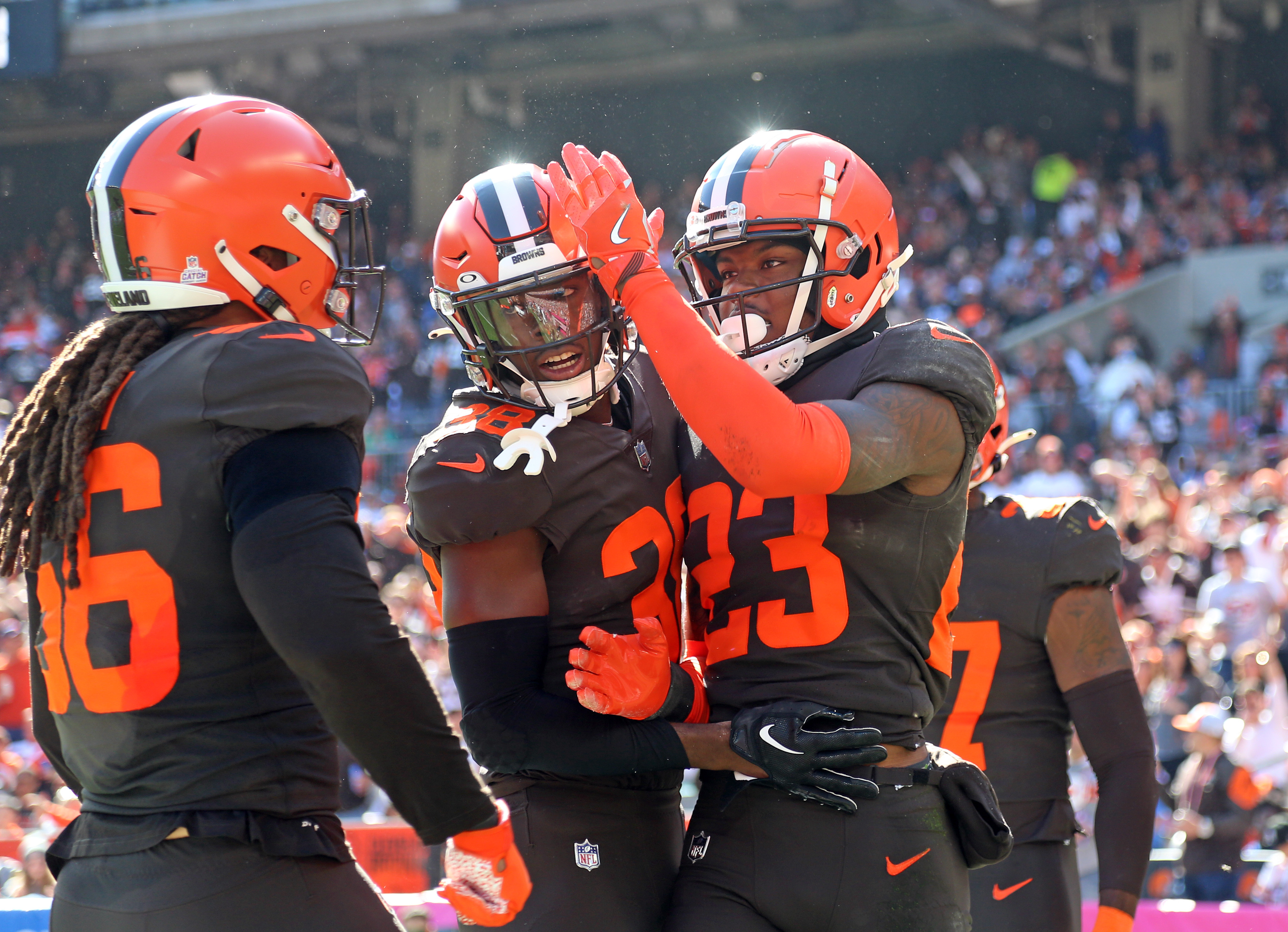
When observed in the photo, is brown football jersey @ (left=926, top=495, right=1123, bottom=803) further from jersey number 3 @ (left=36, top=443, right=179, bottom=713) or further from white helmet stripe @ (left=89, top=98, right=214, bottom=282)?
white helmet stripe @ (left=89, top=98, right=214, bottom=282)

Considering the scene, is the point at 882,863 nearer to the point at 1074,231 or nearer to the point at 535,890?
the point at 535,890

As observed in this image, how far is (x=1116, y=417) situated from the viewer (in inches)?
494

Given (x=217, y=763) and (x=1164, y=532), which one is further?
(x=1164, y=532)

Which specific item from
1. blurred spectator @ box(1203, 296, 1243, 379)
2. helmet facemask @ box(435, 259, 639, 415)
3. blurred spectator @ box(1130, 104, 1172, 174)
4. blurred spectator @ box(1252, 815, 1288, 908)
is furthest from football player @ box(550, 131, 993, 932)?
blurred spectator @ box(1130, 104, 1172, 174)

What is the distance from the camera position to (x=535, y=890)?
8.06ft

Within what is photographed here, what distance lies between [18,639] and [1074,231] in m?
12.9

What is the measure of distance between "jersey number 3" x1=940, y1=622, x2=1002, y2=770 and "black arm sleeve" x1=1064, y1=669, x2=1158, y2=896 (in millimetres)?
203

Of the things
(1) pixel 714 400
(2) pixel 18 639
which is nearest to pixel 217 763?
(1) pixel 714 400

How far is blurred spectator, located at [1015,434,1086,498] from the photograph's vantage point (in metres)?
10.7

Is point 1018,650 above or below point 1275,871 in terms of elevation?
above

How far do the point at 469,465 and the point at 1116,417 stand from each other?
11058 millimetres

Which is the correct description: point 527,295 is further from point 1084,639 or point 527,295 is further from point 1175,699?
point 1175,699

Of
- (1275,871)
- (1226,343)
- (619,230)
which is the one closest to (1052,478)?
(1226,343)

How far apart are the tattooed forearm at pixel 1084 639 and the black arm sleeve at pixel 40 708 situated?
2188mm
